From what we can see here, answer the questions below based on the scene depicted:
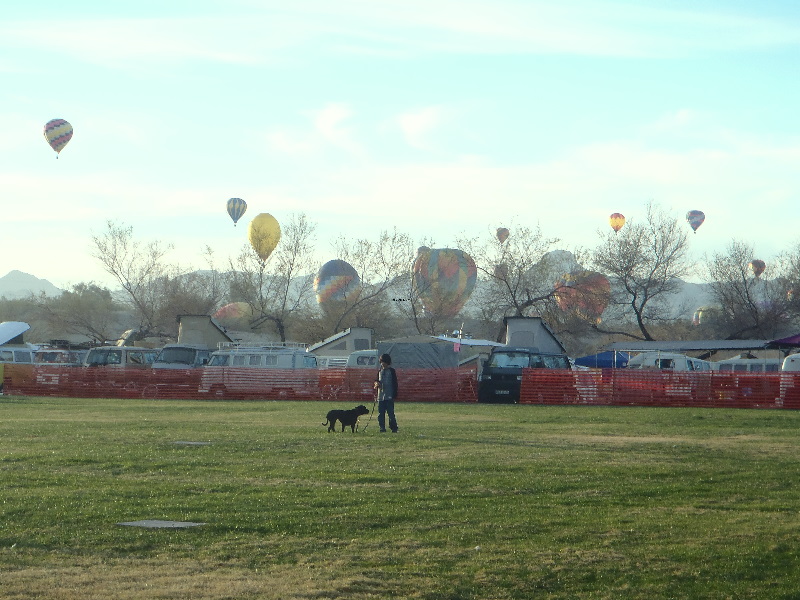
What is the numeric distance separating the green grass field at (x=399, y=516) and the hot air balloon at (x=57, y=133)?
56.9 m

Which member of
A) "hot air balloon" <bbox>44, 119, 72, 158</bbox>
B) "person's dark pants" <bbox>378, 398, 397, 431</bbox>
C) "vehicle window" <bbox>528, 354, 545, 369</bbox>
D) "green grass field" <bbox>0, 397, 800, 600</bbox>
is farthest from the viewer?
"hot air balloon" <bbox>44, 119, 72, 158</bbox>

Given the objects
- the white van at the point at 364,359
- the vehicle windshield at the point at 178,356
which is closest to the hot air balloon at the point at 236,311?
the vehicle windshield at the point at 178,356

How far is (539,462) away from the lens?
15562 mm

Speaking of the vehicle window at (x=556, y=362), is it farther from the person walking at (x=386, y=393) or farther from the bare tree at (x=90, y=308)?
the bare tree at (x=90, y=308)

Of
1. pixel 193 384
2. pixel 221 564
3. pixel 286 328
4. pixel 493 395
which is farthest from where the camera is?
pixel 286 328

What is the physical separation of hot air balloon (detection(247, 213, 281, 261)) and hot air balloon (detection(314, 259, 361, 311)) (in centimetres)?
464

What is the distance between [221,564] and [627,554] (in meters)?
3.21

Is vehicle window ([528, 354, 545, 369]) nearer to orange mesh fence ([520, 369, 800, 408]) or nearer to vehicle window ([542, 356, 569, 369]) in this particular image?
vehicle window ([542, 356, 569, 369])

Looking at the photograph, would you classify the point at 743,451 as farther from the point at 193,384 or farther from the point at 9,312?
the point at 9,312

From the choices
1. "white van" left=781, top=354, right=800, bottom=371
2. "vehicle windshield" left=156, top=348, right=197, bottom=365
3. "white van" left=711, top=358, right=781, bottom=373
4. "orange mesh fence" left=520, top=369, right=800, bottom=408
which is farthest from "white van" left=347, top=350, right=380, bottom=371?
"white van" left=781, top=354, right=800, bottom=371

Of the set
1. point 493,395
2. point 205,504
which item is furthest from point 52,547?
point 493,395

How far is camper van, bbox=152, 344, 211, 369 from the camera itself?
144ft

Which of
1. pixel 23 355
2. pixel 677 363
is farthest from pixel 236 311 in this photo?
pixel 677 363

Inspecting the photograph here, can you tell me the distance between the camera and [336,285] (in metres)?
82.9
